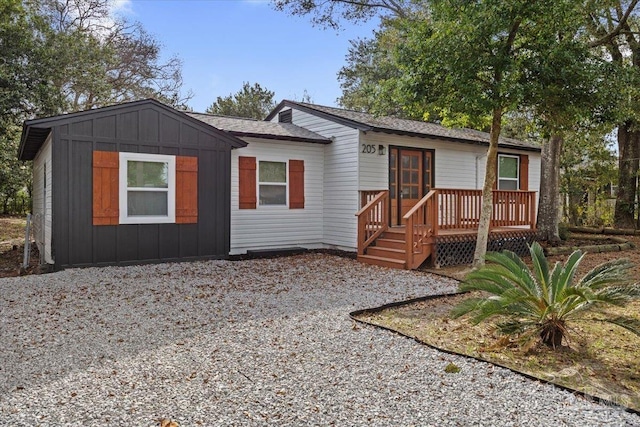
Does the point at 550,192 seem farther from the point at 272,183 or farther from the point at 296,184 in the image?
the point at 272,183

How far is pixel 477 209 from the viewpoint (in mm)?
9461

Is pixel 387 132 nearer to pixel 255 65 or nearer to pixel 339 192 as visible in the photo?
pixel 339 192

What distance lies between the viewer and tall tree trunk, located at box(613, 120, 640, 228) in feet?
52.6

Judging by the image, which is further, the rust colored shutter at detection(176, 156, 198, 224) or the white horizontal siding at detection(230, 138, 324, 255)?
the white horizontal siding at detection(230, 138, 324, 255)

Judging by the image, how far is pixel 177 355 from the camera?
376cm

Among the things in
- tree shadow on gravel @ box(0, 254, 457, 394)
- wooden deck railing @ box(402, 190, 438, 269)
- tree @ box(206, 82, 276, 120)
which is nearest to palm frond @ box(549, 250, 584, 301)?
tree shadow on gravel @ box(0, 254, 457, 394)

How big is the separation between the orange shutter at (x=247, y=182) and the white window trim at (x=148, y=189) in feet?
4.97

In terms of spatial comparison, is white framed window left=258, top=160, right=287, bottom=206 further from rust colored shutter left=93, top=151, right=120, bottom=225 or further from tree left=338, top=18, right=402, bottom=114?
tree left=338, top=18, right=402, bottom=114

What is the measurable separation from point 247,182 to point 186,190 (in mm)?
1440

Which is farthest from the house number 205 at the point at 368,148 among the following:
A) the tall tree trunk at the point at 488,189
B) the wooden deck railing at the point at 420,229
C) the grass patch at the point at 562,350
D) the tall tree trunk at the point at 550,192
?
the tall tree trunk at the point at 550,192

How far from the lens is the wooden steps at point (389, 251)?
27.6 ft

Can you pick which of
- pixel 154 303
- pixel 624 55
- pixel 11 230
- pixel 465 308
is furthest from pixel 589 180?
pixel 11 230

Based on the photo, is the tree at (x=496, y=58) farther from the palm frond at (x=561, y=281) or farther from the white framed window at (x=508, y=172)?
the white framed window at (x=508, y=172)

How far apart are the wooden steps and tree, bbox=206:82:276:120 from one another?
82.0 feet
